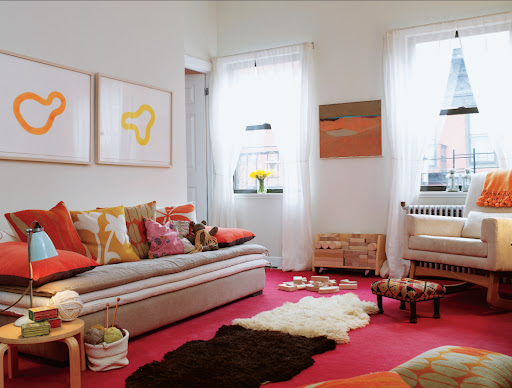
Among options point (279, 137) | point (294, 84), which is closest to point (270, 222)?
point (279, 137)

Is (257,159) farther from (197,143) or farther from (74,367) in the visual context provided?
(74,367)

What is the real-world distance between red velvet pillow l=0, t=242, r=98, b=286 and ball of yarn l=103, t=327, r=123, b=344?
40 centimetres

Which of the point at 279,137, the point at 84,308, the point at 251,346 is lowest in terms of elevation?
the point at 251,346

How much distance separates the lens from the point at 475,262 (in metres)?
3.96

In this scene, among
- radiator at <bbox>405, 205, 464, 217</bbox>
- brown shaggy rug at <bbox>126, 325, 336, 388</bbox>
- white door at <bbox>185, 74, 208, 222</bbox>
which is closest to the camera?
brown shaggy rug at <bbox>126, 325, 336, 388</bbox>

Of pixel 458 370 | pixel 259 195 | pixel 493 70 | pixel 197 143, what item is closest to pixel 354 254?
pixel 259 195

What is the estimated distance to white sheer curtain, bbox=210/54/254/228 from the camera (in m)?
6.35

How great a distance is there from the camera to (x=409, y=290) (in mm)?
3479

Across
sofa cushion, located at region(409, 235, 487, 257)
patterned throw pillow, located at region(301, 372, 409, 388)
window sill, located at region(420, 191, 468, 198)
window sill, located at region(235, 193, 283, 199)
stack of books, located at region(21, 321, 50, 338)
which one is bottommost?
stack of books, located at region(21, 321, 50, 338)

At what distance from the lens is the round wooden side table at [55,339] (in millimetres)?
2240

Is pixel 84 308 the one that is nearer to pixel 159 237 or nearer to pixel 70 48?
pixel 159 237

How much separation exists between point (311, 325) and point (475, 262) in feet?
5.15

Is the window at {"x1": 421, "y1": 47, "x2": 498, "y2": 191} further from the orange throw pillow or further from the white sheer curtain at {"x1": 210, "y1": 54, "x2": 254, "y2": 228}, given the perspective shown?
the orange throw pillow

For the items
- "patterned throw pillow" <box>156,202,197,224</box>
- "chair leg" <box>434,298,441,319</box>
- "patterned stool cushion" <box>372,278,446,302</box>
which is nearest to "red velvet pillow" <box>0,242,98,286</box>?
"patterned throw pillow" <box>156,202,197,224</box>
